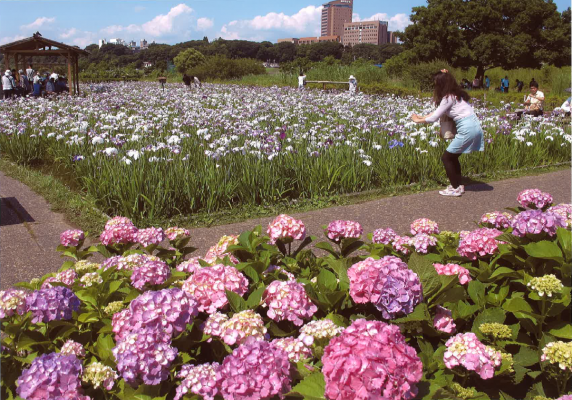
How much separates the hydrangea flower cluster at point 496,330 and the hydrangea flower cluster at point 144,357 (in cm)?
103

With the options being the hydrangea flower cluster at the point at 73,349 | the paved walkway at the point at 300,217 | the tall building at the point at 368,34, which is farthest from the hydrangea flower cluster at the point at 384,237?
the tall building at the point at 368,34

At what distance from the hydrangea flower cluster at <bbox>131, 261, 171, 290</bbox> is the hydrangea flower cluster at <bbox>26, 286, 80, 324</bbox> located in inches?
9.4

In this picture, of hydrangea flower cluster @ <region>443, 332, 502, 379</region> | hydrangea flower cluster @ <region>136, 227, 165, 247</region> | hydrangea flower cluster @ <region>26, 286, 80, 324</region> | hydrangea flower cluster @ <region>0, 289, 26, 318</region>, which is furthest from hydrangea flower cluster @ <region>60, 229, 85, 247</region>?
hydrangea flower cluster @ <region>443, 332, 502, 379</region>

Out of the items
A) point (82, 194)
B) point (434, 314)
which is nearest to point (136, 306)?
point (434, 314)

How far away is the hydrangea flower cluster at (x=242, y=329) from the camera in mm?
1449

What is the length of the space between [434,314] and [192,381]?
90 cm

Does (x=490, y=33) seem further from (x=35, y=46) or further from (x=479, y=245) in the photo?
(x=479, y=245)

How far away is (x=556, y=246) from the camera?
189 centimetres

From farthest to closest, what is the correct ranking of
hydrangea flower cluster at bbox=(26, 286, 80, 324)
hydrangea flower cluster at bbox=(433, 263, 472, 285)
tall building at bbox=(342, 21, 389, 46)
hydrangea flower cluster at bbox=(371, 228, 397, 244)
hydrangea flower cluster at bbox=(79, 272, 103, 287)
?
tall building at bbox=(342, 21, 389, 46) → hydrangea flower cluster at bbox=(371, 228, 397, 244) → hydrangea flower cluster at bbox=(433, 263, 472, 285) → hydrangea flower cluster at bbox=(79, 272, 103, 287) → hydrangea flower cluster at bbox=(26, 286, 80, 324)

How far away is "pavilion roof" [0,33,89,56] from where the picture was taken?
19938 millimetres

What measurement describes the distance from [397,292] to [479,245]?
2.67 ft

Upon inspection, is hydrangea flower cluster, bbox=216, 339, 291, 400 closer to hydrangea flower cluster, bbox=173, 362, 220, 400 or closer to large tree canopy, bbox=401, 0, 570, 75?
hydrangea flower cluster, bbox=173, 362, 220, 400

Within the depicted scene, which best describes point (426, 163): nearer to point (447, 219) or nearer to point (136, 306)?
point (447, 219)

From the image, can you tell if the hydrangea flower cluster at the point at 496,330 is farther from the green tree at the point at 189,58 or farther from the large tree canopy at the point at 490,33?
the green tree at the point at 189,58
